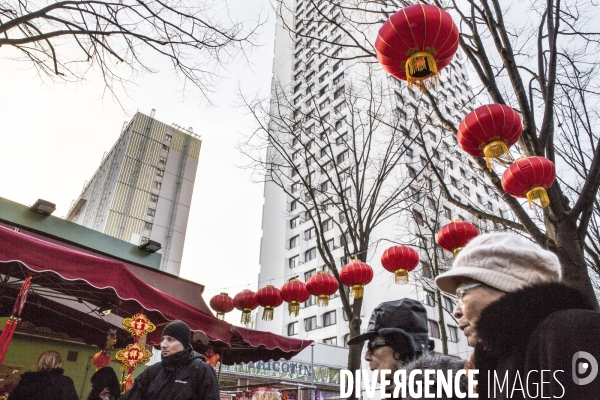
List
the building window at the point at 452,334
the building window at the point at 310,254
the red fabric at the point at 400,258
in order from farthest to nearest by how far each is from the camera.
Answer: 1. the building window at the point at 310,254
2. the building window at the point at 452,334
3. the red fabric at the point at 400,258

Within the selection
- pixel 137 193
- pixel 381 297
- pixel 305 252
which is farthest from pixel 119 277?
pixel 137 193

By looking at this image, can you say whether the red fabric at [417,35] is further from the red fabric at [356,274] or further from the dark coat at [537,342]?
the red fabric at [356,274]

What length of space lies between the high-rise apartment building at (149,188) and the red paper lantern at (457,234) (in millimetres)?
36569

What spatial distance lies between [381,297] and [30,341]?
75.4ft

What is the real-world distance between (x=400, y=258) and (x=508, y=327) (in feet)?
23.2

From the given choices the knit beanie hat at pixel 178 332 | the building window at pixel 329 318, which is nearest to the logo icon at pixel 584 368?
the knit beanie hat at pixel 178 332

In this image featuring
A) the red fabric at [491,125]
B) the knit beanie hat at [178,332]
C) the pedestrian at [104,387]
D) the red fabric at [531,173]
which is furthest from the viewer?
the pedestrian at [104,387]

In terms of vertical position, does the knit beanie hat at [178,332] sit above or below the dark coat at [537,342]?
above

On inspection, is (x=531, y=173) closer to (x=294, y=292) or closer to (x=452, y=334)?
(x=294, y=292)

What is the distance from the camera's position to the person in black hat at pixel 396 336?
2350mm

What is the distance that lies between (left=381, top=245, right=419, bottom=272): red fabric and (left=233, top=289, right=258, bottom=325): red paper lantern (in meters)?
3.66

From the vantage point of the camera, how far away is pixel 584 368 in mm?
750

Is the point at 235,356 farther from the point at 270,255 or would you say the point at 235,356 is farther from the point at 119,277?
the point at 270,255

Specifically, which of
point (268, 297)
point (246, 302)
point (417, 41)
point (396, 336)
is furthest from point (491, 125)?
point (246, 302)
